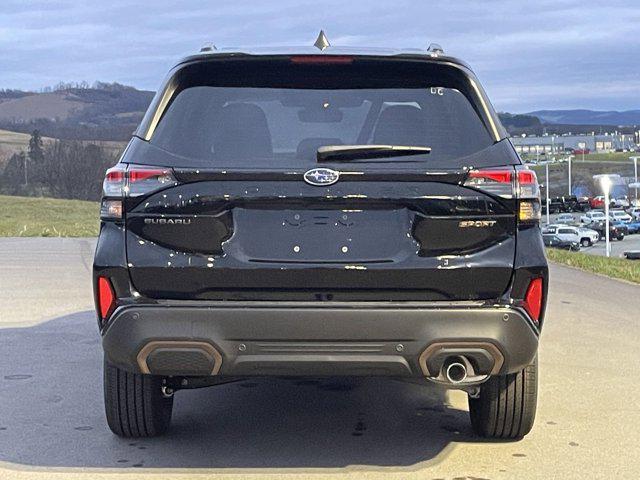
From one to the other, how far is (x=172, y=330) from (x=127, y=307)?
23 centimetres

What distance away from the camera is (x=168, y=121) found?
4.89 m

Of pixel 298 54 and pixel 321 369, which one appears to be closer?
pixel 321 369

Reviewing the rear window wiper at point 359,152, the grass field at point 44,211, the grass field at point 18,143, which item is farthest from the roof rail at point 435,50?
the grass field at point 18,143

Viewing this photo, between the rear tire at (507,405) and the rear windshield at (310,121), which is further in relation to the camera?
the rear tire at (507,405)

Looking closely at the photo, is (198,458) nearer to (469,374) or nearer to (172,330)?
(172,330)

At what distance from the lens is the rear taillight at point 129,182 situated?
4680 millimetres

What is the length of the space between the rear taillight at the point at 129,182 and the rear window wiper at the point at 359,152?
647 mm

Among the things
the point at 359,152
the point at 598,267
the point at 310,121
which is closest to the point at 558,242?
the point at 598,267

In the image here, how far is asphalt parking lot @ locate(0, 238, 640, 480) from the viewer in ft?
16.7

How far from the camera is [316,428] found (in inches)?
233

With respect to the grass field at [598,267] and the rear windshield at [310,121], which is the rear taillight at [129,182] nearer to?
the rear windshield at [310,121]

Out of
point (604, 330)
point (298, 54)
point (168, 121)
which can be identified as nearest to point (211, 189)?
point (168, 121)

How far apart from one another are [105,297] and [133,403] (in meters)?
0.84

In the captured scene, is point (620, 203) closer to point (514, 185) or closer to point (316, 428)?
point (316, 428)
